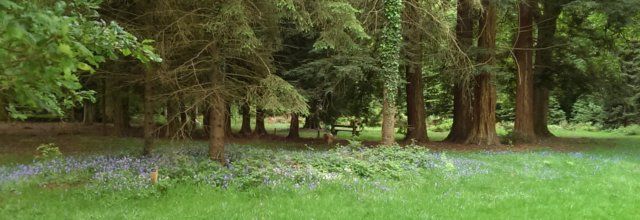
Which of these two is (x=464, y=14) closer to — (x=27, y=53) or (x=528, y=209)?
(x=528, y=209)

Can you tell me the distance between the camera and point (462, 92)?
20.6m

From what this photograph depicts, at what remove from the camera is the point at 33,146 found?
654 inches

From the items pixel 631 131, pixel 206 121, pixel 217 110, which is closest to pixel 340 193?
pixel 217 110

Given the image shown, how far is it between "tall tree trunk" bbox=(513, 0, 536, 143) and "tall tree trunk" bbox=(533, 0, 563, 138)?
19.4 inches

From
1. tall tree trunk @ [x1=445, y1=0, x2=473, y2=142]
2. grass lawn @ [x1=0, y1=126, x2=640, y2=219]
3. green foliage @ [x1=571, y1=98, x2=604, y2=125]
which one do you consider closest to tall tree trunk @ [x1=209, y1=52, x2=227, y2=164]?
grass lawn @ [x1=0, y1=126, x2=640, y2=219]

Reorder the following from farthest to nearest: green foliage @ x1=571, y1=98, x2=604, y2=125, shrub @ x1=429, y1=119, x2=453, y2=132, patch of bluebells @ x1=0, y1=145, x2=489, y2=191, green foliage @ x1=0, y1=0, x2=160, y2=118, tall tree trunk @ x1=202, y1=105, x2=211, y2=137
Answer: green foliage @ x1=571, y1=98, x2=604, y2=125, shrub @ x1=429, y1=119, x2=453, y2=132, tall tree trunk @ x1=202, y1=105, x2=211, y2=137, patch of bluebells @ x1=0, y1=145, x2=489, y2=191, green foliage @ x1=0, y1=0, x2=160, y2=118

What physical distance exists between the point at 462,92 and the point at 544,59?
15.9 ft

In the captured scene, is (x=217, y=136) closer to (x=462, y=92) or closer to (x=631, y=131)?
(x=462, y=92)

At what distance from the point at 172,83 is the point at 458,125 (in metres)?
13.7

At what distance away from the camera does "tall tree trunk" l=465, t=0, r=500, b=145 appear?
1897 cm

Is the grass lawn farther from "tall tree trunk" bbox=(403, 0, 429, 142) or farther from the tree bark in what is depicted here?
"tall tree trunk" bbox=(403, 0, 429, 142)

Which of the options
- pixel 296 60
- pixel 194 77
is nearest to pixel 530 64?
pixel 296 60

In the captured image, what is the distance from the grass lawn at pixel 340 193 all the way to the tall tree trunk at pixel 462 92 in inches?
347

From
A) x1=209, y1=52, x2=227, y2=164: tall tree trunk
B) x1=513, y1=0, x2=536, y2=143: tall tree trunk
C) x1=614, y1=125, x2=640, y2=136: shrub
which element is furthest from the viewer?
x1=614, y1=125, x2=640, y2=136: shrub
